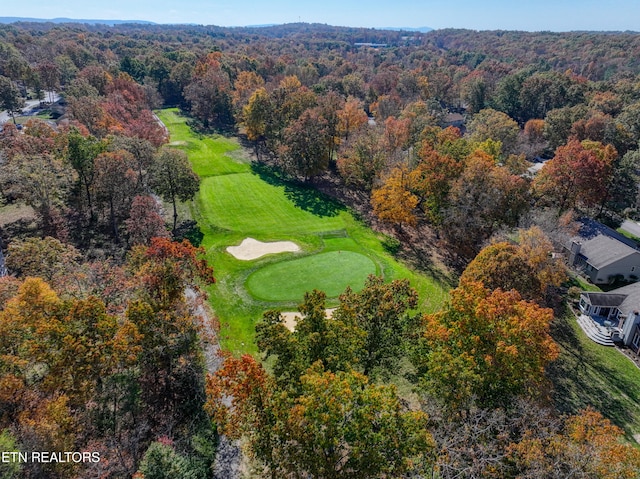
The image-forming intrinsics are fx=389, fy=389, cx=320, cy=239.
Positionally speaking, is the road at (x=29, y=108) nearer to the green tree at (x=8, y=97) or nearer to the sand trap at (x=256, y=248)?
the green tree at (x=8, y=97)

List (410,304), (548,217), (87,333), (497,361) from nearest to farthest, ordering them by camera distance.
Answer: (87,333)
(497,361)
(410,304)
(548,217)

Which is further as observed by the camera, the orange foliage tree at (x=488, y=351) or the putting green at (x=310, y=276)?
the putting green at (x=310, y=276)

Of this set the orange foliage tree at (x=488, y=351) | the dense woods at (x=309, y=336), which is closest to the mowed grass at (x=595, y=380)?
the dense woods at (x=309, y=336)

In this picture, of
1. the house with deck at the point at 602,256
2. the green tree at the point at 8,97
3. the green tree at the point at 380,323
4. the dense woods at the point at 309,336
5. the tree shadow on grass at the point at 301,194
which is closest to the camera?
the dense woods at the point at 309,336

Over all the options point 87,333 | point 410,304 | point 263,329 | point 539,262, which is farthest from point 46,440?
point 539,262

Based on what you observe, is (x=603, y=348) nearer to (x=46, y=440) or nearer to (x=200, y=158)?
(x=46, y=440)
